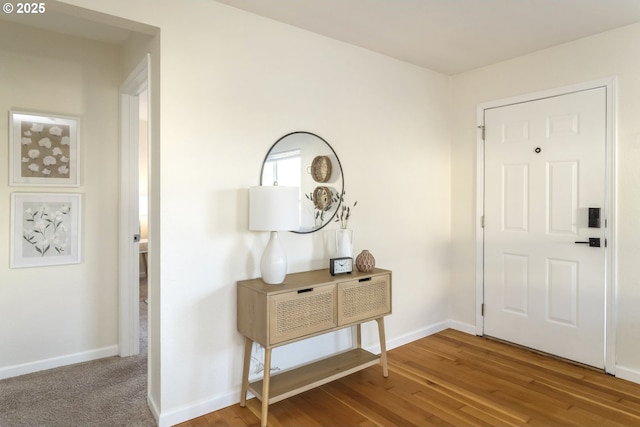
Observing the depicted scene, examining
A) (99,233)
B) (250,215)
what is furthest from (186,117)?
(99,233)

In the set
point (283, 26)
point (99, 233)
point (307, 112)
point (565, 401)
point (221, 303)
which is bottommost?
point (565, 401)

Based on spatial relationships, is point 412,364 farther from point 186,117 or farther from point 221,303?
point 186,117

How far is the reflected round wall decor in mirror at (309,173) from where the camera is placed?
8.39 feet

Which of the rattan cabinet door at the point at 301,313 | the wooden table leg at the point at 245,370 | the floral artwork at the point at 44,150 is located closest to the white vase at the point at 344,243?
Result: the rattan cabinet door at the point at 301,313

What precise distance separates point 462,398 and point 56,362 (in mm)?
3000

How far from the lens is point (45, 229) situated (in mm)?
2830

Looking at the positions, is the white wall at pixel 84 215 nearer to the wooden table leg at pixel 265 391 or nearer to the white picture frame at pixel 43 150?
the white picture frame at pixel 43 150

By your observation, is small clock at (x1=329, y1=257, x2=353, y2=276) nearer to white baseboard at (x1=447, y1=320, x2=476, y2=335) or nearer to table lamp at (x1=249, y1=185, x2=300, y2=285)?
table lamp at (x1=249, y1=185, x2=300, y2=285)

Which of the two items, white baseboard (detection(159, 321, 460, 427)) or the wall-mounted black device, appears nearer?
white baseboard (detection(159, 321, 460, 427))

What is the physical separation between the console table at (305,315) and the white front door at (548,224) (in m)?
1.35

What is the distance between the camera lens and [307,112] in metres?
2.73

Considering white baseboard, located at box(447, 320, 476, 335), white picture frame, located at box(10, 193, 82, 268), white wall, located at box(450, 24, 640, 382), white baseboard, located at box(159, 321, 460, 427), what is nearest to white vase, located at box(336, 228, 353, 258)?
white baseboard, located at box(159, 321, 460, 427)

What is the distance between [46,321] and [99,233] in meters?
0.75

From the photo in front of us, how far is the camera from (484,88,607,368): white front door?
283 centimetres
